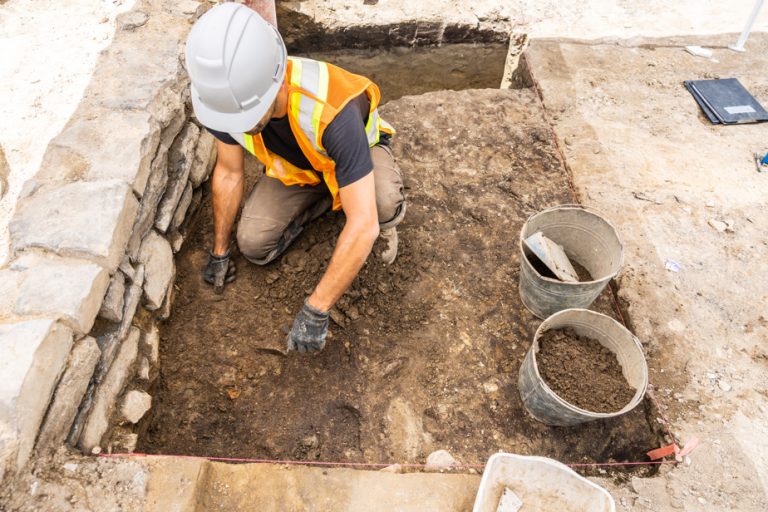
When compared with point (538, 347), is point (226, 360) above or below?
below

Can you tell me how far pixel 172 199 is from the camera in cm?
276

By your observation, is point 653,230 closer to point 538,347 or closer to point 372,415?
point 538,347

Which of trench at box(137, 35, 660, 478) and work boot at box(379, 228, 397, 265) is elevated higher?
work boot at box(379, 228, 397, 265)

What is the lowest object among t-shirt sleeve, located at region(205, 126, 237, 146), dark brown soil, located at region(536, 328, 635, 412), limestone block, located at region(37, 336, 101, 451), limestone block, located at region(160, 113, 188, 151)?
dark brown soil, located at region(536, 328, 635, 412)

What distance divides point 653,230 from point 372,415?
2.14 m

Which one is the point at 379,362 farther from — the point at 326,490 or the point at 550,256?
the point at 550,256

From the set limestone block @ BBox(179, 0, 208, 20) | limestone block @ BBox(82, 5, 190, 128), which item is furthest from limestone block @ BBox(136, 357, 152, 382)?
limestone block @ BBox(179, 0, 208, 20)

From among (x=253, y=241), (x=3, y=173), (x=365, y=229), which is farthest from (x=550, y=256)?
(x=3, y=173)

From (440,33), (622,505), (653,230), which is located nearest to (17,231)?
(622,505)

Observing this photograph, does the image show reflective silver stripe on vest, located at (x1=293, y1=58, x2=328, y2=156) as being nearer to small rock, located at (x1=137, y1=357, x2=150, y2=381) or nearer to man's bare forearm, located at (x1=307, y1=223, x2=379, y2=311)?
man's bare forearm, located at (x1=307, y1=223, x2=379, y2=311)

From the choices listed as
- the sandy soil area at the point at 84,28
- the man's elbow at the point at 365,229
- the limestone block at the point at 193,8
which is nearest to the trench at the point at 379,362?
the man's elbow at the point at 365,229

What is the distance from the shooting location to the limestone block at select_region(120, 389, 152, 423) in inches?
88.6

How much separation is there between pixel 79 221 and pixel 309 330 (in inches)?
44.6

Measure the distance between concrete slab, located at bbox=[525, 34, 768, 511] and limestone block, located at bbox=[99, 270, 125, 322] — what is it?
7.79ft
